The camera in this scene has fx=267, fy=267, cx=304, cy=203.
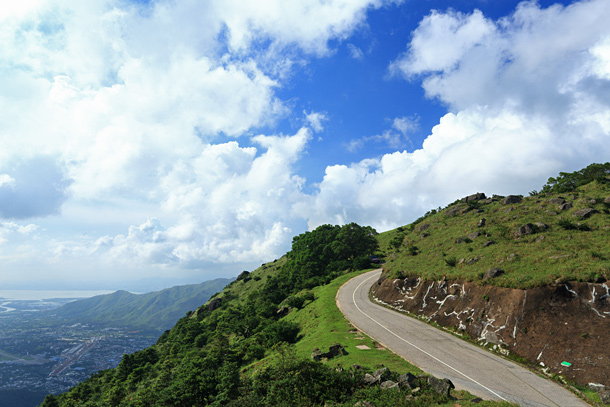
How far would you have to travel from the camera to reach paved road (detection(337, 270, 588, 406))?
683 inches

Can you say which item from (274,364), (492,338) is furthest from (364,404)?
(492,338)

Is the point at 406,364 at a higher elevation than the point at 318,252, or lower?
lower

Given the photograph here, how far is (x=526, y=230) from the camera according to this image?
39.4m

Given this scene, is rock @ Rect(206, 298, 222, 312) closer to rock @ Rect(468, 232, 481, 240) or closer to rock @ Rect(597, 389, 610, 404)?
rock @ Rect(468, 232, 481, 240)

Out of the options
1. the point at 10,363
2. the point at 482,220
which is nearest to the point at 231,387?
the point at 482,220

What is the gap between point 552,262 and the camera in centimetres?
2883

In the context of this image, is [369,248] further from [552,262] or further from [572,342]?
[572,342]

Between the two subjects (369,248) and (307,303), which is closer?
(307,303)

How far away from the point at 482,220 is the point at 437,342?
33870 mm

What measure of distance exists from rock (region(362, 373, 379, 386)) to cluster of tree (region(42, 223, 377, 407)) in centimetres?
68

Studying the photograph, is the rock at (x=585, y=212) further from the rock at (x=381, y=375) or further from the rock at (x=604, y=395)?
the rock at (x=381, y=375)

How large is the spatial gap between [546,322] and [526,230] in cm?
2064

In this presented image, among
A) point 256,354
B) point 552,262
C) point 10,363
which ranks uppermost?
point 552,262

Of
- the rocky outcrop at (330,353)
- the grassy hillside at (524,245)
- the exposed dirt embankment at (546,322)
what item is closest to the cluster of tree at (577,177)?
the grassy hillside at (524,245)
